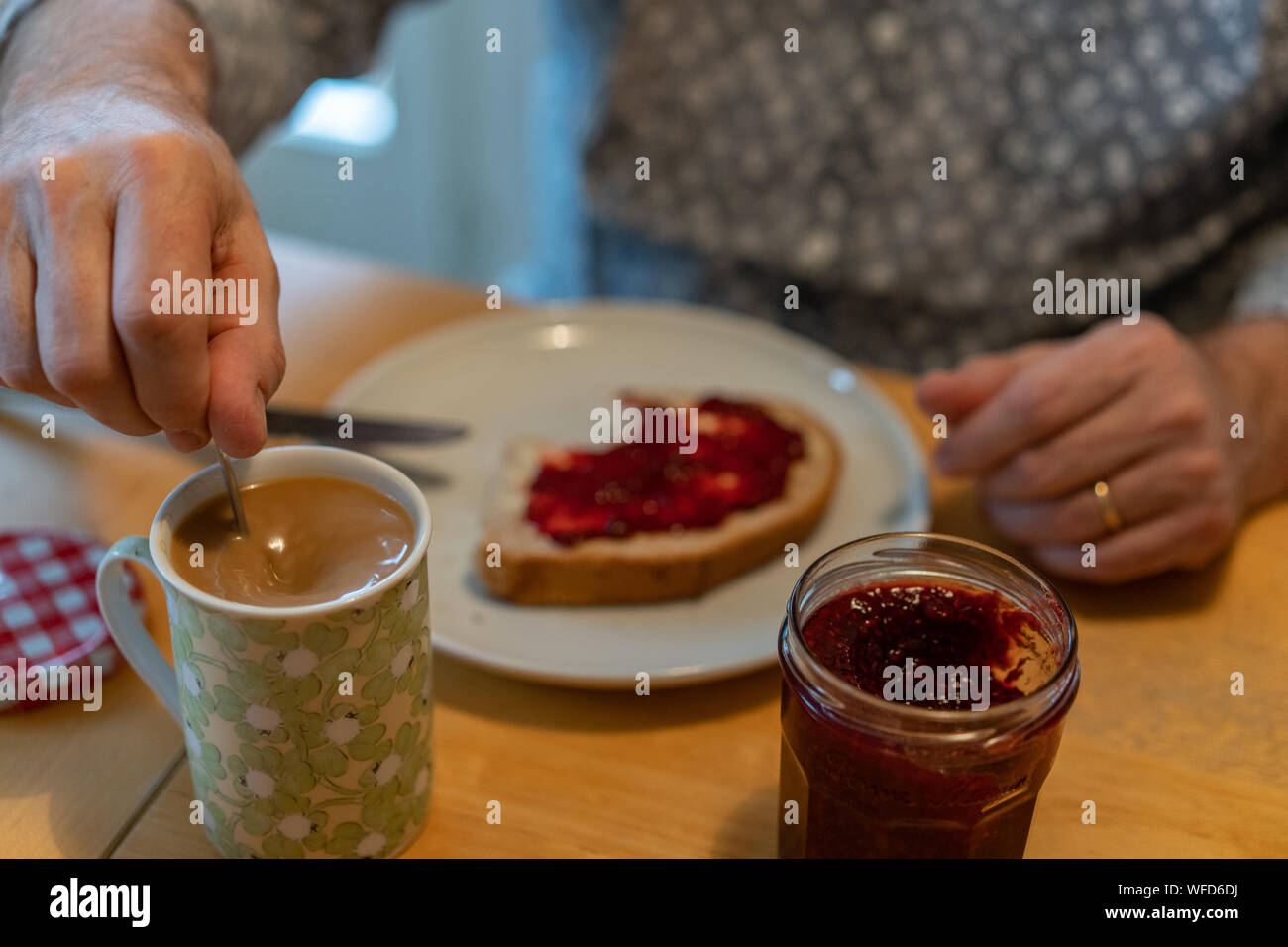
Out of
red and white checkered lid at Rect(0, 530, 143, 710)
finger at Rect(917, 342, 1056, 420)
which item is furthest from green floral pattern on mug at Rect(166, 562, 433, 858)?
finger at Rect(917, 342, 1056, 420)

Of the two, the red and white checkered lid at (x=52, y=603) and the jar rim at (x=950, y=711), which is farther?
the red and white checkered lid at (x=52, y=603)

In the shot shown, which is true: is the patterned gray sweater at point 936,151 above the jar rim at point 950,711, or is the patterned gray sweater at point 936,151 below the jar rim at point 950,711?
above

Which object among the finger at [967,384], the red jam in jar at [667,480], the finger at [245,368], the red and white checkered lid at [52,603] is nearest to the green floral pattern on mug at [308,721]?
the finger at [245,368]

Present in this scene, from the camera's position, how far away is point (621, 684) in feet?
3.45

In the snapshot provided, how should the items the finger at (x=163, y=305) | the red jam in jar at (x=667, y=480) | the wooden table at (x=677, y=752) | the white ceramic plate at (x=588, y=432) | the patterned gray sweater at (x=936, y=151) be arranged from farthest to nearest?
the patterned gray sweater at (x=936, y=151), the red jam in jar at (x=667, y=480), the white ceramic plate at (x=588, y=432), the wooden table at (x=677, y=752), the finger at (x=163, y=305)

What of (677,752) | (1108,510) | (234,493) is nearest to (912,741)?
(677,752)

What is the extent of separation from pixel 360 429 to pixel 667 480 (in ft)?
1.22

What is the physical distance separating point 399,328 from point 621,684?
2.65 feet

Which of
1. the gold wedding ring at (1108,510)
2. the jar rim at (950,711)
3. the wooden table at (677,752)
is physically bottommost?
the wooden table at (677,752)

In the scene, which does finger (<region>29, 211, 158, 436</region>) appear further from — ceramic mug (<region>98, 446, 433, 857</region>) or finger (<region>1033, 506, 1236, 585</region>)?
finger (<region>1033, 506, 1236, 585</region>)

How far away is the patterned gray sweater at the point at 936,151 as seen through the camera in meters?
1.68

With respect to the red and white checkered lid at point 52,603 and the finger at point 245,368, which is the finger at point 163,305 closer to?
the finger at point 245,368

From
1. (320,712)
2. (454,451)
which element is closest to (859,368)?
(454,451)

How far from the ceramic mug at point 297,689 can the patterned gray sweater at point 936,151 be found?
979mm
